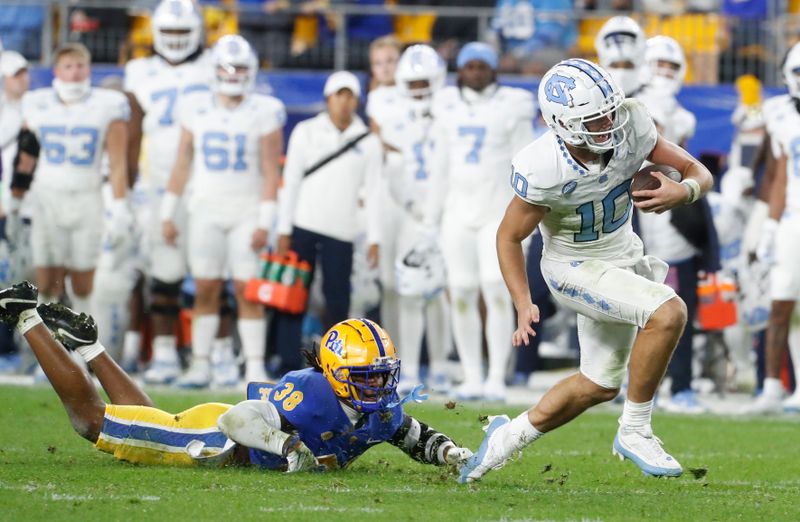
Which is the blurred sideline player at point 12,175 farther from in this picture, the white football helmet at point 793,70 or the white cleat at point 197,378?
the white football helmet at point 793,70

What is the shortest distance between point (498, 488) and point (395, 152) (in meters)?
5.72

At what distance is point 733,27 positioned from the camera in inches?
560

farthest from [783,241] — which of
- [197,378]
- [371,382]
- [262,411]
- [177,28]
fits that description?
[262,411]

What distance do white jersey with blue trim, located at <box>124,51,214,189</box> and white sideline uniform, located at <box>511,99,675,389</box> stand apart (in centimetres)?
568

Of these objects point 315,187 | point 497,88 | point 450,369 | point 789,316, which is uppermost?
point 497,88

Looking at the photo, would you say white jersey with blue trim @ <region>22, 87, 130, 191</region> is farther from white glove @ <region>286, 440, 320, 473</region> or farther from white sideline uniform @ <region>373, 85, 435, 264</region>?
white glove @ <region>286, 440, 320, 473</region>

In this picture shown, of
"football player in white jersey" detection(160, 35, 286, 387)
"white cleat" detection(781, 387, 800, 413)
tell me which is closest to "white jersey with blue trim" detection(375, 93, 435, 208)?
"football player in white jersey" detection(160, 35, 286, 387)

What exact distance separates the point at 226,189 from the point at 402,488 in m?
5.12

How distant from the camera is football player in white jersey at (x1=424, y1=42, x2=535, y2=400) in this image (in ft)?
33.2

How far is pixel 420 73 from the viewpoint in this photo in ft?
36.1

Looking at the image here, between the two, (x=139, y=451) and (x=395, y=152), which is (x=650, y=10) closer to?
(x=395, y=152)

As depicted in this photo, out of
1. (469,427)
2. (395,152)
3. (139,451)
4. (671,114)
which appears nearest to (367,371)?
(139,451)

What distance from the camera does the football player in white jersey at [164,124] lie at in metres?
10.9

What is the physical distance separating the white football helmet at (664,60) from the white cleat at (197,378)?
3579 mm
